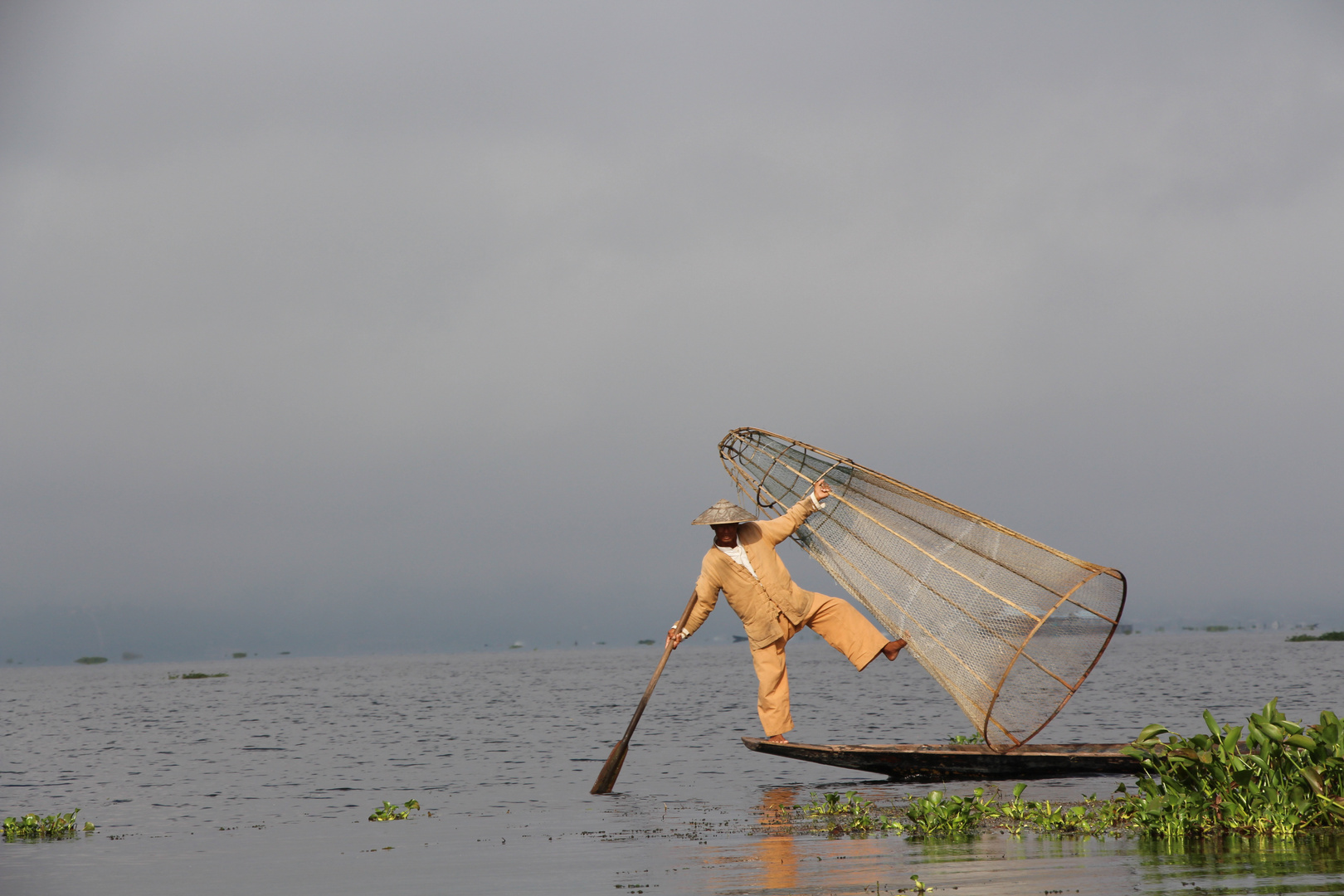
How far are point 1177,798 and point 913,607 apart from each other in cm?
357

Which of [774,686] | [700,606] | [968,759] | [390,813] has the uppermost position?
[700,606]

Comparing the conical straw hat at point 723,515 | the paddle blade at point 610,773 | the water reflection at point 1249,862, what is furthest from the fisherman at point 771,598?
the water reflection at point 1249,862

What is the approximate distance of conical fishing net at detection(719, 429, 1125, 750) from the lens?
9.21 m

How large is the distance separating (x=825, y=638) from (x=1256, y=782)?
13.6 feet

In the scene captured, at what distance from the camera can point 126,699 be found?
Answer: 173 ft

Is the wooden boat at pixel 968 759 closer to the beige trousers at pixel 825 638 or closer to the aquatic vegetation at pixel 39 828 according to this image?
the beige trousers at pixel 825 638

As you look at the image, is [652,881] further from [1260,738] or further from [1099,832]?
[1260,738]

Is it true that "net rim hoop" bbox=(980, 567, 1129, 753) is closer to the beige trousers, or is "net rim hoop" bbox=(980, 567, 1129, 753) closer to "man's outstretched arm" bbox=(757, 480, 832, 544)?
the beige trousers

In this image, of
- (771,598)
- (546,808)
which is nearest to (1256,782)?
(771,598)

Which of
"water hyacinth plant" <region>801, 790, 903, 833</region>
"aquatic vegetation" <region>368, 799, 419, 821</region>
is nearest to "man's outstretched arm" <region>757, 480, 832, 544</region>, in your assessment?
"water hyacinth plant" <region>801, 790, 903, 833</region>

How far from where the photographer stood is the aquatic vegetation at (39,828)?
9797 mm

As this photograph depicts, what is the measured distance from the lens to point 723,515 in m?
10.1

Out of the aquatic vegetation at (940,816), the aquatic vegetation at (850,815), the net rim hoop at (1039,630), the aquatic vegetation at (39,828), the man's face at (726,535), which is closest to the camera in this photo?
the aquatic vegetation at (940,816)

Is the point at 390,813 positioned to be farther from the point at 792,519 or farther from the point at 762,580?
the point at 792,519
